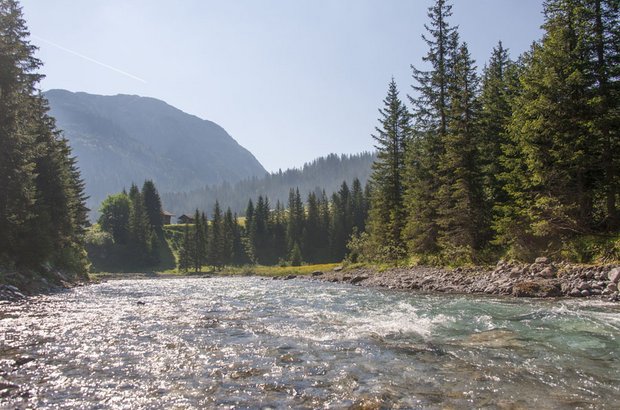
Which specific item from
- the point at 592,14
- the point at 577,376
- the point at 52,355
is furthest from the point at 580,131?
the point at 52,355

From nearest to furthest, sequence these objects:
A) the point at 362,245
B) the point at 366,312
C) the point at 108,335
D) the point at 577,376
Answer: the point at 577,376
the point at 108,335
the point at 366,312
the point at 362,245

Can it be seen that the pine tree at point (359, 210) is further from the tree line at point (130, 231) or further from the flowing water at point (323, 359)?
the flowing water at point (323, 359)

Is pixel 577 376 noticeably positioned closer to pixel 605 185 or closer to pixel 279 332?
pixel 279 332

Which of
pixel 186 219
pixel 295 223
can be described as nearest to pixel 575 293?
pixel 295 223

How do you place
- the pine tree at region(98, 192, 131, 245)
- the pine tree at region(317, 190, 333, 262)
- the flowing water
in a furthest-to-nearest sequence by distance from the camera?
the pine tree at region(98, 192, 131, 245) < the pine tree at region(317, 190, 333, 262) < the flowing water

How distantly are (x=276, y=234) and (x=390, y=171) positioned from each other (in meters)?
86.6

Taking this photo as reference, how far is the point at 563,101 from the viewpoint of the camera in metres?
23.7

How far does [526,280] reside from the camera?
2028 centimetres

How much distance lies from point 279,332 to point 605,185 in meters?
21.3

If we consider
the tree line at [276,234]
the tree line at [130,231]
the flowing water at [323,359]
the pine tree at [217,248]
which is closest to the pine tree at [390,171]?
the flowing water at [323,359]

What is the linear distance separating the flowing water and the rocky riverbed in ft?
8.93

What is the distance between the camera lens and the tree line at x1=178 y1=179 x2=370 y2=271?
4168 inches

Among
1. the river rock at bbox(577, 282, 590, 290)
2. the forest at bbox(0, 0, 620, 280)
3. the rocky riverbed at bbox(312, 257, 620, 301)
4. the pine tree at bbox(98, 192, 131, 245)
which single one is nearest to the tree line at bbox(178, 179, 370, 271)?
the pine tree at bbox(98, 192, 131, 245)

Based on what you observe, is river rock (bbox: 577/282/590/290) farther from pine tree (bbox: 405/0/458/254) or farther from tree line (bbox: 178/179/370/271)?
tree line (bbox: 178/179/370/271)
